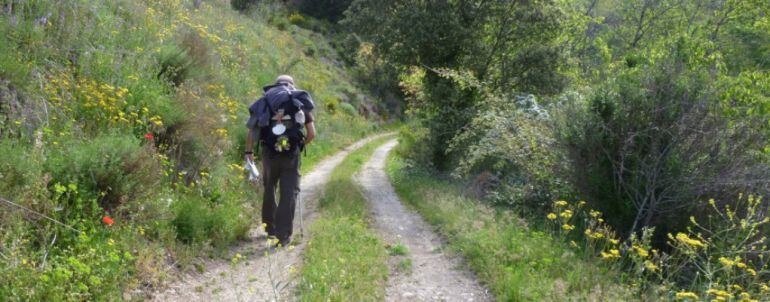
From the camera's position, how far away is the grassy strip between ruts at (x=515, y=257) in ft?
15.1

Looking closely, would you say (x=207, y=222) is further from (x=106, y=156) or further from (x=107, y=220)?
(x=107, y=220)

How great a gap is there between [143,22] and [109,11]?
633 millimetres

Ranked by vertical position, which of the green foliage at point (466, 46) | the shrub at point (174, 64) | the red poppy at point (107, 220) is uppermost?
the green foliage at point (466, 46)

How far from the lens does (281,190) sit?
631 centimetres

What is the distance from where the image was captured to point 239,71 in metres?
13.0

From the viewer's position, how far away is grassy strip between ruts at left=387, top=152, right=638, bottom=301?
4605mm

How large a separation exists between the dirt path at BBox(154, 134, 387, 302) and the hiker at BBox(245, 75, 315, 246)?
36 cm

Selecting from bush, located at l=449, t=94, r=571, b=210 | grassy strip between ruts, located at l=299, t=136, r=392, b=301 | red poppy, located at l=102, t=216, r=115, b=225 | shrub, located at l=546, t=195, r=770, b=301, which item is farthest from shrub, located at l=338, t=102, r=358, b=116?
red poppy, located at l=102, t=216, r=115, b=225

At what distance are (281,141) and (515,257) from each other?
2.97 metres

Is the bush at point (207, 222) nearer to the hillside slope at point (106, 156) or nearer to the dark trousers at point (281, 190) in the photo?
the hillside slope at point (106, 156)

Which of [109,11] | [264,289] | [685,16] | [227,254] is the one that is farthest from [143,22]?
[685,16]

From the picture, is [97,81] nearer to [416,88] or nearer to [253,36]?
[416,88]

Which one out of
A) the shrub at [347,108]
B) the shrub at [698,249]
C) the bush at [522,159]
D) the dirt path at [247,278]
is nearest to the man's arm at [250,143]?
the dirt path at [247,278]

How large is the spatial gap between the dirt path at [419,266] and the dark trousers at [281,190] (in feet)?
4.54
